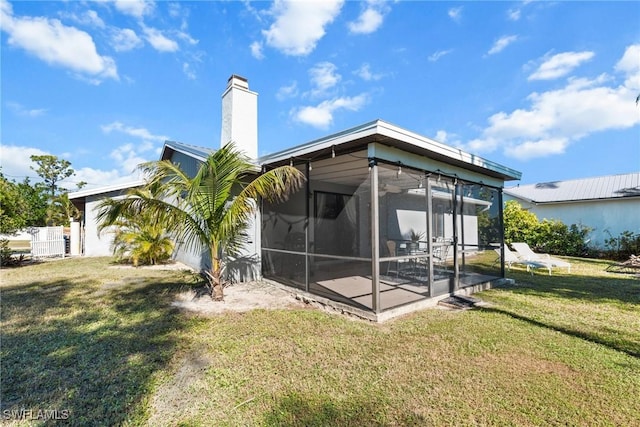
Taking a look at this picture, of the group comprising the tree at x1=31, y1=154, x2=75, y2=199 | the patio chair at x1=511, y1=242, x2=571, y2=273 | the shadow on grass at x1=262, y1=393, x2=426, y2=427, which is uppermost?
the tree at x1=31, y1=154, x2=75, y2=199

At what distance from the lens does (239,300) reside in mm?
5594

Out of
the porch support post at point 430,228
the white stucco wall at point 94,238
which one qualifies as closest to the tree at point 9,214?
the white stucco wall at point 94,238

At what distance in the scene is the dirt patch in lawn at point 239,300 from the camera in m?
5.13

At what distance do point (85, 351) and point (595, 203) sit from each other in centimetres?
2020

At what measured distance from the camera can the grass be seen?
94.2 inches

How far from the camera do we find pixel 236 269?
702 centimetres

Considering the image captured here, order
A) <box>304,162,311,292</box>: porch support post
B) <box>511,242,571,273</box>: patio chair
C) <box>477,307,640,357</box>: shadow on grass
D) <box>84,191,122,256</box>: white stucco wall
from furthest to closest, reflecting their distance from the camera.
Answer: <box>84,191,122,256</box>: white stucco wall
<box>511,242,571,273</box>: patio chair
<box>304,162,311,292</box>: porch support post
<box>477,307,640,357</box>: shadow on grass

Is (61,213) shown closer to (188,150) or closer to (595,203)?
(188,150)

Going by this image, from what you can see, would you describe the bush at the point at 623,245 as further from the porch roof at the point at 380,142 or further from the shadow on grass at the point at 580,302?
the porch roof at the point at 380,142

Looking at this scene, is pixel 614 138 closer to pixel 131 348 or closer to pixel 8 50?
pixel 131 348

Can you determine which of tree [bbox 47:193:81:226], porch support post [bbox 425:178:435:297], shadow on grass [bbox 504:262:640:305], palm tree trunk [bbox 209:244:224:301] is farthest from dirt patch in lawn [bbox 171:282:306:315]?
tree [bbox 47:193:81:226]

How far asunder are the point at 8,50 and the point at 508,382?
1166 cm

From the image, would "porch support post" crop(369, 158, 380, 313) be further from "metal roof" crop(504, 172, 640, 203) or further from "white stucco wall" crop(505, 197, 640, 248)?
"metal roof" crop(504, 172, 640, 203)

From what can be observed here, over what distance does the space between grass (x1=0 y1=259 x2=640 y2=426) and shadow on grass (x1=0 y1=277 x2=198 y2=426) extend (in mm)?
17
